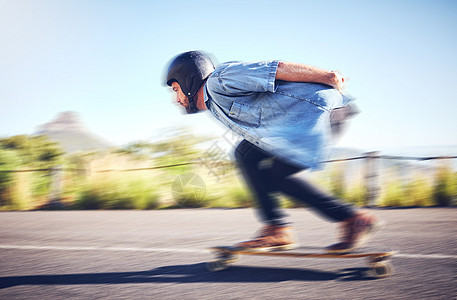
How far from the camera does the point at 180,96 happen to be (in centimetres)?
276

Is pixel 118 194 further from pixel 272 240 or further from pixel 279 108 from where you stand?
pixel 279 108

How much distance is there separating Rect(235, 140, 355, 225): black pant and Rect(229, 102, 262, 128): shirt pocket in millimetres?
247

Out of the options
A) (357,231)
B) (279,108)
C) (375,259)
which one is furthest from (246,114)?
(375,259)

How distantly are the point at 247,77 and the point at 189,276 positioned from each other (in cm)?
138

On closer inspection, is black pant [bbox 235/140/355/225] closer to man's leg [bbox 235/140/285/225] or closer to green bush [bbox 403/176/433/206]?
man's leg [bbox 235/140/285/225]

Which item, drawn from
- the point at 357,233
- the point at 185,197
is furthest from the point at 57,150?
the point at 357,233

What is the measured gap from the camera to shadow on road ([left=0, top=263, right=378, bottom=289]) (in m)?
2.38

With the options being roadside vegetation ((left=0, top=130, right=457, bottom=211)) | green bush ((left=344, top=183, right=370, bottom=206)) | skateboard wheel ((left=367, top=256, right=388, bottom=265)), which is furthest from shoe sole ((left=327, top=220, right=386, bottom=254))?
green bush ((left=344, top=183, right=370, bottom=206))

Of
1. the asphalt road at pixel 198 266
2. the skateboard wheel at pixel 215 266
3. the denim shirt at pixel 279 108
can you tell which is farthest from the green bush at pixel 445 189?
the skateboard wheel at pixel 215 266

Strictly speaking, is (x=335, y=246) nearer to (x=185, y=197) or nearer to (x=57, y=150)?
(x=185, y=197)

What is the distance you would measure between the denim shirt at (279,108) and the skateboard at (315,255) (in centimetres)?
60

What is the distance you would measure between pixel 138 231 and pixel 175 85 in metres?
2.40

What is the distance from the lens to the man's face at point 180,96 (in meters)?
2.73

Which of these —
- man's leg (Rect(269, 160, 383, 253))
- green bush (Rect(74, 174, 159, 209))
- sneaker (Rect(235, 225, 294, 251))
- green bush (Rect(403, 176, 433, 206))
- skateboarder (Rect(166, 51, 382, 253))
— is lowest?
green bush (Rect(403, 176, 433, 206))
